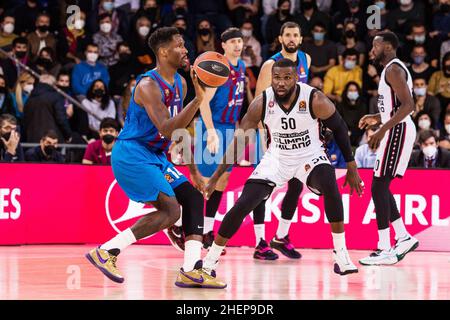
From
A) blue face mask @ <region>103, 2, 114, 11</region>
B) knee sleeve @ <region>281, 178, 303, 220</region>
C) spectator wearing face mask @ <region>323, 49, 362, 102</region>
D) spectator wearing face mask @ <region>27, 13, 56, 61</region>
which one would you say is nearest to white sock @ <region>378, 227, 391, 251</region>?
knee sleeve @ <region>281, 178, 303, 220</region>

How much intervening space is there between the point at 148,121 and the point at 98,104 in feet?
22.8

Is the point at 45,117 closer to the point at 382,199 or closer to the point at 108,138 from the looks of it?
the point at 108,138

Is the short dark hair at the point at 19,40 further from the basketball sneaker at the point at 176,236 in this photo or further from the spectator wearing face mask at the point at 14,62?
the basketball sneaker at the point at 176,236

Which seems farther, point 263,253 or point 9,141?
point 9,141

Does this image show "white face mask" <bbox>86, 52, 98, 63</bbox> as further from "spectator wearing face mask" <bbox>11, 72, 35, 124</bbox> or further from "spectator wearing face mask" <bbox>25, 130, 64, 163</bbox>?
"spectator wearing face mask" <bbox>25, 130, 64, 163</bbox>

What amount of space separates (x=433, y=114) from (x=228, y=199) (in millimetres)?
4482

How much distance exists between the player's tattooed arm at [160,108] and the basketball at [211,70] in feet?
0.24

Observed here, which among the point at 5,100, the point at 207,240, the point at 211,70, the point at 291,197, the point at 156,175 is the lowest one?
the point at 207,240

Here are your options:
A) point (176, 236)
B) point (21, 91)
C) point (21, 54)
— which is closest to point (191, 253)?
point (176, 236)

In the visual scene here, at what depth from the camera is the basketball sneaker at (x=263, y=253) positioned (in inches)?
404

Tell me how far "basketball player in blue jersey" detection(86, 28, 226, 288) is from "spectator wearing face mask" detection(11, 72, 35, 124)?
6.90 meters

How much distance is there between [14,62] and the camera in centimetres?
1504

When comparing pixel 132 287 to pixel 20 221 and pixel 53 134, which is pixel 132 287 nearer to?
pixel 20 221

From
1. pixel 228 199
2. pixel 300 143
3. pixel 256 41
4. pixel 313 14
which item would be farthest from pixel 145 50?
pixel 300 143
